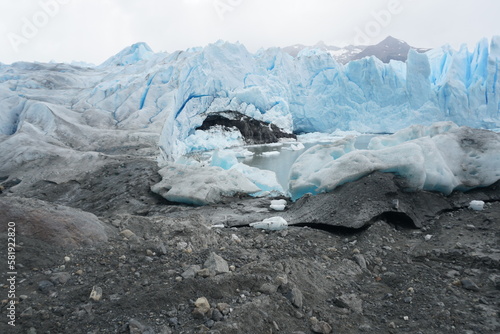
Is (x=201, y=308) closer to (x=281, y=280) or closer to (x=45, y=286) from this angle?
(x=281, y=280)

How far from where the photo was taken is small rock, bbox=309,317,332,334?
1635mm

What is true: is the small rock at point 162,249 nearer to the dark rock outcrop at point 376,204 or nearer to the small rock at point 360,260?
the small rock at point 360,260

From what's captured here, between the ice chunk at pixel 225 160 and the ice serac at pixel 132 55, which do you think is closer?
the ice chunk at pixel 225 160

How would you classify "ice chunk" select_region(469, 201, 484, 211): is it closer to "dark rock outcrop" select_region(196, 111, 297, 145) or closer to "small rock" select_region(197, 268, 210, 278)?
"small rock" select_region(197, 268, 210, 278)

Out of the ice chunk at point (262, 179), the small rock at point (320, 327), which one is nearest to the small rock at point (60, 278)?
the small rock at point (320, 327)

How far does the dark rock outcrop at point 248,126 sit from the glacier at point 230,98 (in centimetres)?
33

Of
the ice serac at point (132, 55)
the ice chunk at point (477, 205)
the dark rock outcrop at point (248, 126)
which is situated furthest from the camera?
the ice serac at point (132, 55)

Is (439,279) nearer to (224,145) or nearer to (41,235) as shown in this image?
(41,235)

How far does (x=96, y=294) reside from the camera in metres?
1.59

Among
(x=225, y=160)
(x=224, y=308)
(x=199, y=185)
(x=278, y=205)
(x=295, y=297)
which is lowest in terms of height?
(x=225, y=160)

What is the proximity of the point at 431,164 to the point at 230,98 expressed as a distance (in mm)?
15596

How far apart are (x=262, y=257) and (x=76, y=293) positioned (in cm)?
122

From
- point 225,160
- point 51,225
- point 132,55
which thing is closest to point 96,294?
point 51,225

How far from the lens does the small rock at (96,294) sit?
1.58m
